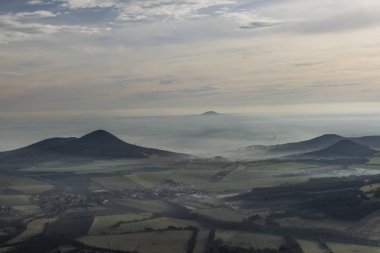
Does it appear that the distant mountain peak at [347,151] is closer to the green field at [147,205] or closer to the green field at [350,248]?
the green field at [147,205]

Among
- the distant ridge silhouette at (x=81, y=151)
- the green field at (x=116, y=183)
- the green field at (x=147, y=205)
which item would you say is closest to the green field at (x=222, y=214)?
the green field at (x=147, y=205)

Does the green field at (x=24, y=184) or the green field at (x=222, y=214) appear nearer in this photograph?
the green field at (x=222, y=214)

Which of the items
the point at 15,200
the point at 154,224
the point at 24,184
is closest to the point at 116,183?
the point at 24,184

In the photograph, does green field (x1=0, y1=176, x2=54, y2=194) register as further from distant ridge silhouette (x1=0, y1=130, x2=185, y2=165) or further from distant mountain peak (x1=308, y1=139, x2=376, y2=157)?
distant mountain peak (x1=308, y1=139, x2=376, y2=157)

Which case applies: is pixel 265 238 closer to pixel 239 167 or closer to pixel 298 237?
pixel 298 237

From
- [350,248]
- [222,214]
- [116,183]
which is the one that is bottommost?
[350,248]

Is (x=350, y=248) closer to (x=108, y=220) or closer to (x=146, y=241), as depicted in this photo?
(x=146, y=241)

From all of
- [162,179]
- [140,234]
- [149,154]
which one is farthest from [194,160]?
[140,234]

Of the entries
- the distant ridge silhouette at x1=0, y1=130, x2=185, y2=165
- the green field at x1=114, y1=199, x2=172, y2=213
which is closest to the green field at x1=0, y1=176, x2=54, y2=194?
the green field at x1=114, y1=199, x2=172, y2=213
